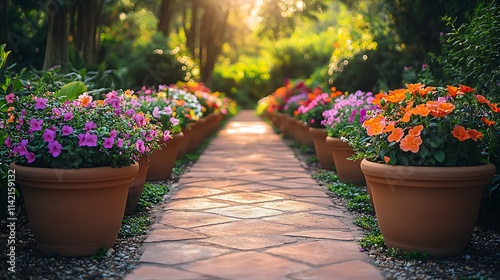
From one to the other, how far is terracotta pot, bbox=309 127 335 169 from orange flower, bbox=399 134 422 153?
13.0 feet

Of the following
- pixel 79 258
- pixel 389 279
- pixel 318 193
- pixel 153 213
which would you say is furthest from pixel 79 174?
pixel 318 193

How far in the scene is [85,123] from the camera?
12.9ft

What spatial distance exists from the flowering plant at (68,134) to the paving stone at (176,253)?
61 centimetres

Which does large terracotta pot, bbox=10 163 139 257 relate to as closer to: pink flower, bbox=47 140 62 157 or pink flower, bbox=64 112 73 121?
pink flower, bbox=47 140 62 157

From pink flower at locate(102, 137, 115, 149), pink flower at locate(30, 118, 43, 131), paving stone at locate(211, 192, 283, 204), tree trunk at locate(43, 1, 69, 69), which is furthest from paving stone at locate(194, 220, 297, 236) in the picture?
tree trunk at locate(43, 1, 69, 69)

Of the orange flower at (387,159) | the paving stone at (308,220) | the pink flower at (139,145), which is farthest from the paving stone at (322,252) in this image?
the pink flower at (139,145)

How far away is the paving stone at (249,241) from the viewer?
4.00 m

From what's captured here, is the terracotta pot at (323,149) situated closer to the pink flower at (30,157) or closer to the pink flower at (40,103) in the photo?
the pink flower at (40,103)

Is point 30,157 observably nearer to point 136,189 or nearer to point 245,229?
point 136,189

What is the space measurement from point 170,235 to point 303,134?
664cm

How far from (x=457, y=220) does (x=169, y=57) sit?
10548 millimetres

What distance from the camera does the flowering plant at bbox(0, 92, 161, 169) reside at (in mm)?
3781

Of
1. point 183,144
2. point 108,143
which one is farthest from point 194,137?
point 108,143

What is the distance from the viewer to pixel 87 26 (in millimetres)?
9852
